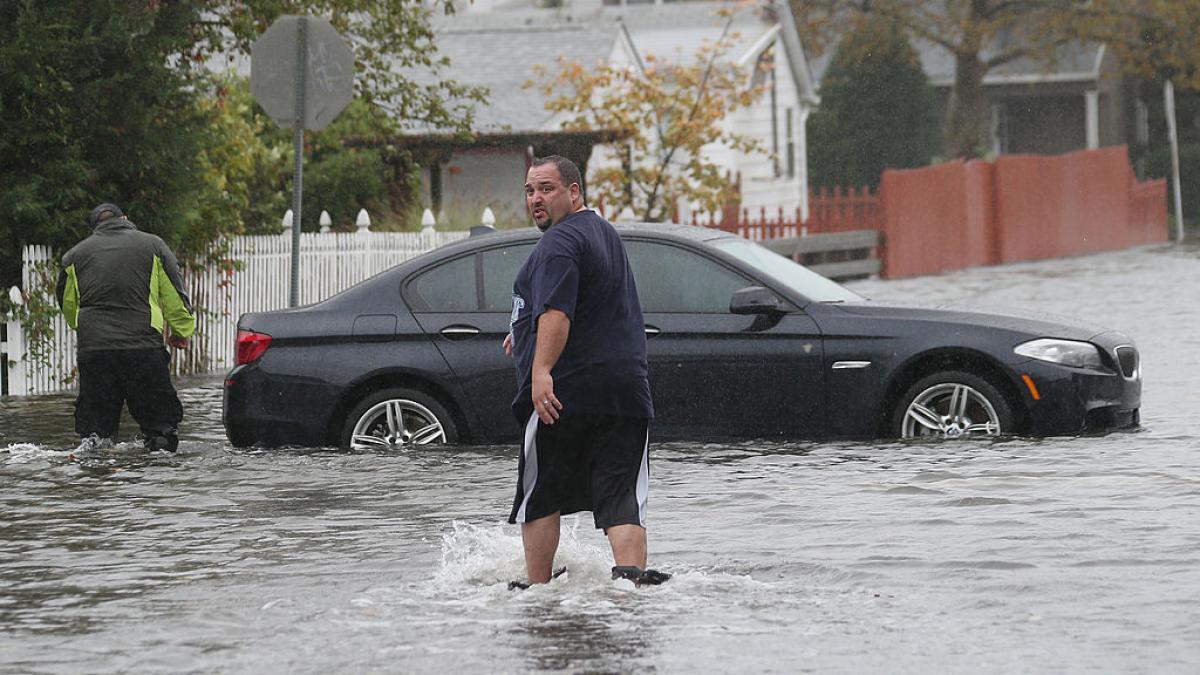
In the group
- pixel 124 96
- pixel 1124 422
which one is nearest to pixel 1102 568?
pixel 1124 422

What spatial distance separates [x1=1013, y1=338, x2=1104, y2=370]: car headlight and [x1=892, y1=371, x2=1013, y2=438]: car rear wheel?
0.96 ft

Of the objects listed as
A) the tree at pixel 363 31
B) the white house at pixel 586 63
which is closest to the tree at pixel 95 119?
the tree at pixel 363 31

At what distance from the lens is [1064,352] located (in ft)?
39.4

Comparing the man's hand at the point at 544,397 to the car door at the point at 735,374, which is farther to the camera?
the car door at the point at 735,374

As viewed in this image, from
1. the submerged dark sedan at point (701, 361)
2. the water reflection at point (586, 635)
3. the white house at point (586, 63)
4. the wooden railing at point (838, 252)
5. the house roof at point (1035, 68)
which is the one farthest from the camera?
the house roof at point (1035, 68)

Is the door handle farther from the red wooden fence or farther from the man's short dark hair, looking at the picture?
the red wooden fence

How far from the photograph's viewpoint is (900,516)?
960 centimetres

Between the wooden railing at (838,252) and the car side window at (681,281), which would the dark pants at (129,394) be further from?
the wooden railing at (838,252)

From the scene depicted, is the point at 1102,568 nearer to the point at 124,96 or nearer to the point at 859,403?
the point at 859,403

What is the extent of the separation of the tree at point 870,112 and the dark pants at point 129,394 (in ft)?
122

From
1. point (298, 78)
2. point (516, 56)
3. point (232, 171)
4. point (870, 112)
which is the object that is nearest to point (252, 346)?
point (298, 78)

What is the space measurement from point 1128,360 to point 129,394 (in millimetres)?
5935

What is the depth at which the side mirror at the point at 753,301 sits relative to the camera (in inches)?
464

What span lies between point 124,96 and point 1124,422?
8.74 meters
